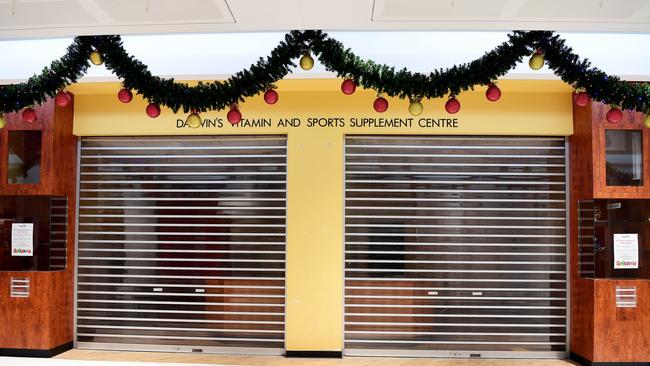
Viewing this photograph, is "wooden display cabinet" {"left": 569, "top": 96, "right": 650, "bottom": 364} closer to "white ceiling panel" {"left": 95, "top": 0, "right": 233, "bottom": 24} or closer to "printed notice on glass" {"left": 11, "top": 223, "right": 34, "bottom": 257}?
"white ceiling panel" {"left": 95, "top": 0, "right": 233, "bottom": 24}

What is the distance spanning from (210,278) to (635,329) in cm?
489

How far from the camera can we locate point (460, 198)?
250 inches

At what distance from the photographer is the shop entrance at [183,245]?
635cm

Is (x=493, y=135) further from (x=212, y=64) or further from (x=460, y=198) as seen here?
(x=212, y=64)

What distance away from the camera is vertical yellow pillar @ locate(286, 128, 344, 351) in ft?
20.0

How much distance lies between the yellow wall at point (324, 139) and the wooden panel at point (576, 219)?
0.21 m

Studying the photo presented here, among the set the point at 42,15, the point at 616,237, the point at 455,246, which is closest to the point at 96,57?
the point at 42,15

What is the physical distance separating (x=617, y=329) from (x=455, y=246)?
192 cm

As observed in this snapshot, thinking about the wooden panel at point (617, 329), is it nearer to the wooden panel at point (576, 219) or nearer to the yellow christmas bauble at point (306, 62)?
the wooden panel at point (576, 219)

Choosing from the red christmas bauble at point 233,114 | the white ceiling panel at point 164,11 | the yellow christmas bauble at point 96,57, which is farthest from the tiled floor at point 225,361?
the white ceiling panel at point 164,11

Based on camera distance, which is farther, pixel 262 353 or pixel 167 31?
pixel 262 353

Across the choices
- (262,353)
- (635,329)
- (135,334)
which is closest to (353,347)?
(262,353)

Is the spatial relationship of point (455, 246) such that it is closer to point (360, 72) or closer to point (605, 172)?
point (605, 172)

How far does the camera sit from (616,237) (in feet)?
19.4
